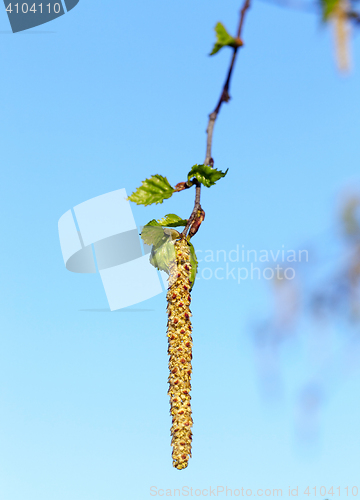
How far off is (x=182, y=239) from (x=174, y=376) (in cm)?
63

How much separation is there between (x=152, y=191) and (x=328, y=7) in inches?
64.4

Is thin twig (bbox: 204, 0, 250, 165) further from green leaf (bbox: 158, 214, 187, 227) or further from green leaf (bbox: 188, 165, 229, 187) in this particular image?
green leaf (bbox: 158, 214, 187, 227)

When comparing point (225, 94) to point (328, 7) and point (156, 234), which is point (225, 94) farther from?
point (156, 234)

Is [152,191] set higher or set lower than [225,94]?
higher

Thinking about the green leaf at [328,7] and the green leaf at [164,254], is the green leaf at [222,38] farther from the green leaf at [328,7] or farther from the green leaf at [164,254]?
the green leaf at [164,254]

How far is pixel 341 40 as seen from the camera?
954 mm

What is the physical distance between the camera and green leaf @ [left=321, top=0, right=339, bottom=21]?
1048mm

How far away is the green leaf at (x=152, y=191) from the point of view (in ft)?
8.52

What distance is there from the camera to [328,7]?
1.06 metres

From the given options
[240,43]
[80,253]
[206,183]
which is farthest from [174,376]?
[80,253]

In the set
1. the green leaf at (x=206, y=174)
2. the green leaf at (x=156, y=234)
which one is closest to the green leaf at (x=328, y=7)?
the green leaf at (x=206, y=174)

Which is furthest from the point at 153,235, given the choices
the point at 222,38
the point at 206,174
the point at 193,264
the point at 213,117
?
the point at 222,38

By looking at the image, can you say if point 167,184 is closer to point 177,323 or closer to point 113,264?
point 177,323

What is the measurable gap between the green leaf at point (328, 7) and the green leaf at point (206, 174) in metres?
1.30
